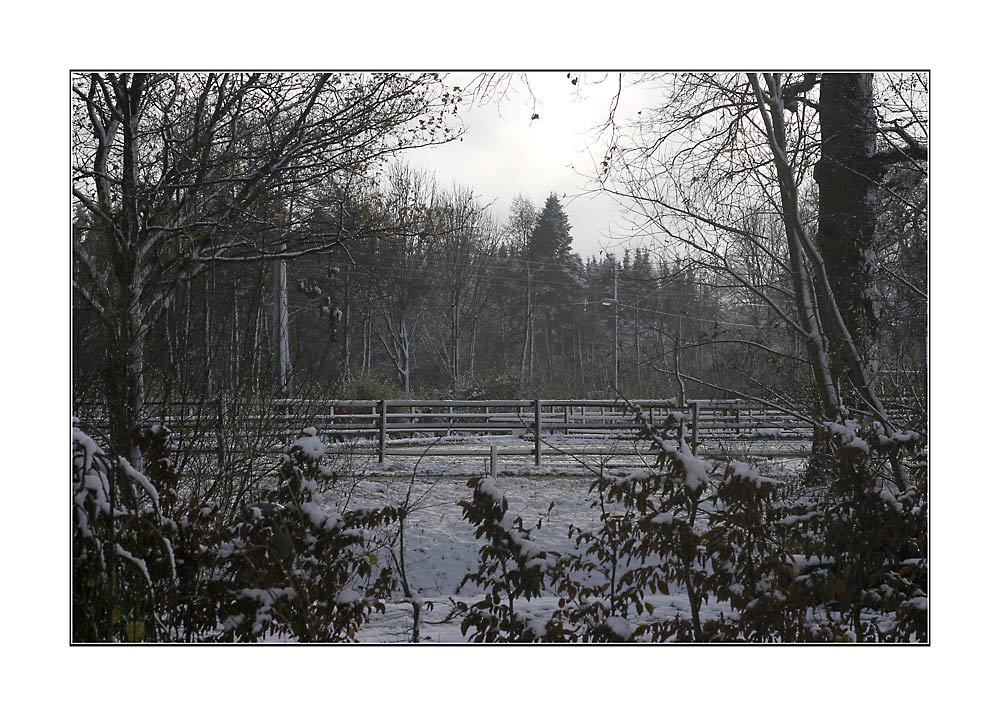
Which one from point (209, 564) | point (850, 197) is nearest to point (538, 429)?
point (209, 564)

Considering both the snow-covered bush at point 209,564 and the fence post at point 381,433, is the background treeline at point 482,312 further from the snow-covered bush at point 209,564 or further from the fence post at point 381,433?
the snow-covered bush at point 209,564

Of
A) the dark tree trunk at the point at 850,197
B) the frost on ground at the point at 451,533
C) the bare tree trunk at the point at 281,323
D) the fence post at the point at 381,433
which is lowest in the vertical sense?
the frost on ground at the point at 451,533

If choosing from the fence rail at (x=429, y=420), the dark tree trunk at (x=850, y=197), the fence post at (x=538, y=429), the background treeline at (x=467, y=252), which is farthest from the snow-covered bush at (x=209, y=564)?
the dark tree trunk at (x=850, y=197)

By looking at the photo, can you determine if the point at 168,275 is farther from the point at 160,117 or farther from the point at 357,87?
the point at 357,87

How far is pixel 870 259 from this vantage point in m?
3.42

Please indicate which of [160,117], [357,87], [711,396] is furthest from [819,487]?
[160,117]

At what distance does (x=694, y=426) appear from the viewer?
11.0 ft

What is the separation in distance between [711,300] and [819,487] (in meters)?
0.92

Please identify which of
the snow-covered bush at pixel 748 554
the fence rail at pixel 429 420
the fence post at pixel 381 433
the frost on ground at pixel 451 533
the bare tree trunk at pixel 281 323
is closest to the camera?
the snow-covered bush at pixel 748 554

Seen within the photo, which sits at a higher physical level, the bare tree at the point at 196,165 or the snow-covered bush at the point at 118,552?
the bare tree at the point at 196,165

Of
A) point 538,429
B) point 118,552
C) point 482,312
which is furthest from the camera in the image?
point 538,429

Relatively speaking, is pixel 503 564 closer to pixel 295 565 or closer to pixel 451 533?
pixel 295 565

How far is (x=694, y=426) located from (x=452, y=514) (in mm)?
1249

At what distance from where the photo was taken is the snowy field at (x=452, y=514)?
3.07 m
